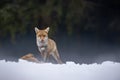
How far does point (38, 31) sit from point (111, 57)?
1.45 ft

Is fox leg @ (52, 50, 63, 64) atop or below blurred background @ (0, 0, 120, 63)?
below

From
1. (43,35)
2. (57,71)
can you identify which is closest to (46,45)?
(43,35)

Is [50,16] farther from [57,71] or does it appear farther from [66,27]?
[57,71]

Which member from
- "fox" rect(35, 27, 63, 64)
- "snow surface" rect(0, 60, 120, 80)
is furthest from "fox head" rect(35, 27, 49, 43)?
"snow surface" rect(0, 60, 120, 80)

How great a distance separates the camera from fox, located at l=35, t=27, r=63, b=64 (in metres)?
2.08

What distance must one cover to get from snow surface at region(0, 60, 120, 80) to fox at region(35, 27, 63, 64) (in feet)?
0.23

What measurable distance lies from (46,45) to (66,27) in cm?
16

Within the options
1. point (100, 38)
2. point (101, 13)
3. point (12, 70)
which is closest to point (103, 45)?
point (100, 38)

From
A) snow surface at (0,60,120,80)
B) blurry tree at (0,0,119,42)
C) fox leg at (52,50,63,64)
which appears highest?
blurry tree at (0,0,119,42)

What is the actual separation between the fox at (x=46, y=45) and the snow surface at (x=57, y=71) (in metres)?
0.07

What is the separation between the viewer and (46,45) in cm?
210

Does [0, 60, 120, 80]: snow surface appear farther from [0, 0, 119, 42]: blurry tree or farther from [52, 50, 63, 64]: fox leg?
[0, 0, 119, 42]: blurry tree

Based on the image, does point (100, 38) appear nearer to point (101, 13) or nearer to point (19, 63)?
point (101, 13)

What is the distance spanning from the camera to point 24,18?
2.11m
